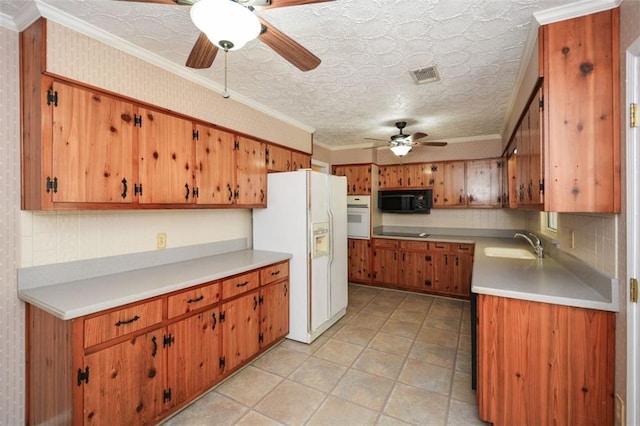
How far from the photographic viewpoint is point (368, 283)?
5.18 metres

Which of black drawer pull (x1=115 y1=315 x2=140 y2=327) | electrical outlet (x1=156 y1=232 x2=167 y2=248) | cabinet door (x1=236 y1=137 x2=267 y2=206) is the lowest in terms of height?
black drawer pull (x1=115 y1=315 x2=140 y2=327)

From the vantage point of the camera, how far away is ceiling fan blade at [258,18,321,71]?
4.43 ft

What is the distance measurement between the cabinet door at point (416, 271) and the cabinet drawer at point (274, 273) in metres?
2.54

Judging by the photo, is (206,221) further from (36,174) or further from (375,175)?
(375,175)

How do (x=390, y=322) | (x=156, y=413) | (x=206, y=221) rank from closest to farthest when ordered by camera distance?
(x=156, y=413), (x=206, y=221), (x=390, y=322)

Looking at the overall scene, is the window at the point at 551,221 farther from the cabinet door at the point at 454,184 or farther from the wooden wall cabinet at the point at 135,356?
the wooden wall cabinet at the point at 135,356

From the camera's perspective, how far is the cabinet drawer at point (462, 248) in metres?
4.35

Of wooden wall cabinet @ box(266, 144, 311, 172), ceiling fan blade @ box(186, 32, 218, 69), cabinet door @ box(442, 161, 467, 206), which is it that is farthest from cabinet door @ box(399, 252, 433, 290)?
ceiling fan blade @ box(186, 32, 218, 69)

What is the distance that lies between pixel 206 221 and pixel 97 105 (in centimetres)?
135

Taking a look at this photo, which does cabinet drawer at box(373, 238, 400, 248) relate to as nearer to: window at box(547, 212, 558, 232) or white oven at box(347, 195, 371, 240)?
white oven at box(347, 195, 371, 240)

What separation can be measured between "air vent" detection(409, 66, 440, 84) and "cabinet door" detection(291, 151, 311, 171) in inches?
70.7

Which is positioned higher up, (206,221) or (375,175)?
(375,175)

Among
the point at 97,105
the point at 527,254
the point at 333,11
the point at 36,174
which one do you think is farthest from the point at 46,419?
the point at 527,254

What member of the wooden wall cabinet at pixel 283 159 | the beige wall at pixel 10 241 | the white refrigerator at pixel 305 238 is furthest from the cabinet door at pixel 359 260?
the beige wall at pixel 10 241
